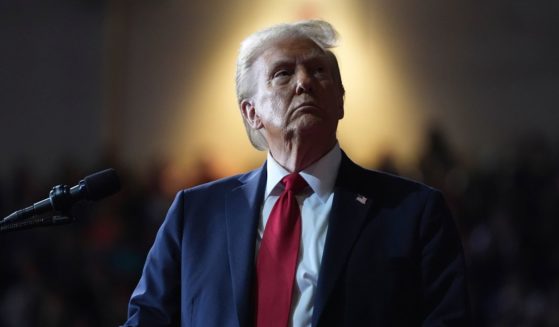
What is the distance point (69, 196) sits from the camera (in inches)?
68.3

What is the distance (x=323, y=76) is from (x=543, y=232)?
3829 mm

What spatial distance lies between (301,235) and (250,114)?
1.43 feet

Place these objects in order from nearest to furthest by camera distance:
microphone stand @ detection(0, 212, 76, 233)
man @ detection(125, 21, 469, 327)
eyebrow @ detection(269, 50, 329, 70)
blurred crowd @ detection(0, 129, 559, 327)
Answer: microphone stand @ detection(0, 212, 76, 233) → man @ detection(125, 21, 469, 327) → eyebrow @ detection(269, 50, 329, 70) → blurred crowd @ detection(0, 129, 559, 327)

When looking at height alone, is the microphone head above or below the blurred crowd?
above

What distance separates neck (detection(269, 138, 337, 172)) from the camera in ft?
6.65

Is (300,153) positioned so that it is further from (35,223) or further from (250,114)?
(35,223)

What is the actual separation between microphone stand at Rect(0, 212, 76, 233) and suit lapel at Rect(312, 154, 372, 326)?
0.55 meters

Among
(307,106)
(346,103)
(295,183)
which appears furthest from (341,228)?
(346,103)

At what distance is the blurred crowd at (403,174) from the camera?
5.38 metres

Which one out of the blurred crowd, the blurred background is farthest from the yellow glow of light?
the blurred crowd

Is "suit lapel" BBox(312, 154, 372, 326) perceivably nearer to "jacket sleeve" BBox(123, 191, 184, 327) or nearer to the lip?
the lip

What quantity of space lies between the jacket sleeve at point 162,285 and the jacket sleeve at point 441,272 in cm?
59

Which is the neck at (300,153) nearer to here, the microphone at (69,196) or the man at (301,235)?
the man at (301,235)

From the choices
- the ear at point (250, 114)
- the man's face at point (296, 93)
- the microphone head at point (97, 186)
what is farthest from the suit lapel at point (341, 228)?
the microphone head at point (97, 186)
